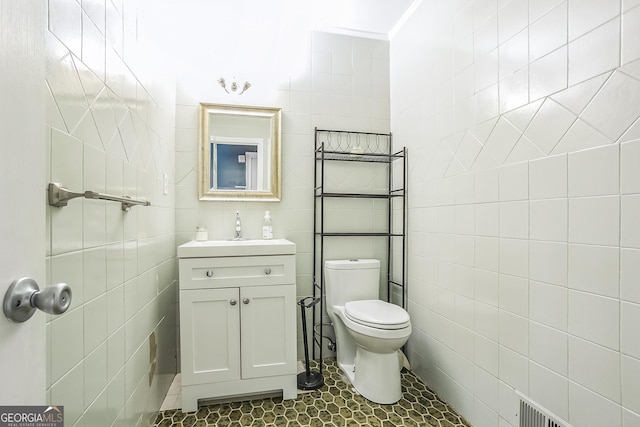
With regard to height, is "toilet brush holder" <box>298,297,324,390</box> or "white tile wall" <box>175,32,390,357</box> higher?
"white tile wall" <box>175,32,390,357</box>

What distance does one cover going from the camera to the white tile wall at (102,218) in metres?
0.78

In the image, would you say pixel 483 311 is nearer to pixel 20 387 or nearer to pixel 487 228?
pixel 487 228

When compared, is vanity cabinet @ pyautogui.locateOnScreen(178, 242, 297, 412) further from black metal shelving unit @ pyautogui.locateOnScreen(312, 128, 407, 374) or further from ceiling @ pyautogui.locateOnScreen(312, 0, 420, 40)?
ceiling @ pyautogui.locateOnScreen(312, 0, 420, 40)

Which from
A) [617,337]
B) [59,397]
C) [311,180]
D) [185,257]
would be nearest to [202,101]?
[311,180]

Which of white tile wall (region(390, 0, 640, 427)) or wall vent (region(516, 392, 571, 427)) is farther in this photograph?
wall vent (region(516, 392, 571, 427))

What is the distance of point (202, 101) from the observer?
2.04 m

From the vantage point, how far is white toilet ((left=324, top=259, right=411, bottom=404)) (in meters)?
1.60

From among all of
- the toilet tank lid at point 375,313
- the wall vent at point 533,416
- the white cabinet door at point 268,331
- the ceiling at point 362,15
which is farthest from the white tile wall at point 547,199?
the white cabinet door at point 268,331

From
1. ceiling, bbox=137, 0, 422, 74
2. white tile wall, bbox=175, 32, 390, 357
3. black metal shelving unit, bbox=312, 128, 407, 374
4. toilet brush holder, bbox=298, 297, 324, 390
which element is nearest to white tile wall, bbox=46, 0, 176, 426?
white tile wall, bbox=175, 32, 390, 357

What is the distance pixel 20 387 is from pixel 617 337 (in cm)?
141

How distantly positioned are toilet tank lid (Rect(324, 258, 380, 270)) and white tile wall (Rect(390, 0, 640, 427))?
454 mm

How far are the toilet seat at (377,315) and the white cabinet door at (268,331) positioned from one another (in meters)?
0.35

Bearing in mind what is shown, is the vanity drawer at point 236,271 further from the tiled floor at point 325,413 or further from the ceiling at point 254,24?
the ceiling at point 254,24

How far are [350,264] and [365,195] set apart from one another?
1.62ft
